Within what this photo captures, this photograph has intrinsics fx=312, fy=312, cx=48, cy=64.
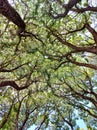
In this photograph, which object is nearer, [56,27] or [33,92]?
[56,27]

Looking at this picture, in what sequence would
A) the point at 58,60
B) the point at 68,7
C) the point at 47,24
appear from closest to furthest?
the point at 68,7
the point at 47,24
the point at 58,60

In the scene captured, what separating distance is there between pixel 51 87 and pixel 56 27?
5414 millimetres

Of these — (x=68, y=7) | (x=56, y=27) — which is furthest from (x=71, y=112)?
(x=68, y=7)

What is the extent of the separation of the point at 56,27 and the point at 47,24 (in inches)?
39.9

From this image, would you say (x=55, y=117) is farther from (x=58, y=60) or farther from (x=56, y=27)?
(x=56, y=27)

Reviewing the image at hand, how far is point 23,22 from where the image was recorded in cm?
1286

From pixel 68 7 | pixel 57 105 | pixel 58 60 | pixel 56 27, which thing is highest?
pixel 68 7

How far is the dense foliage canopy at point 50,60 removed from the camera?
1210 cm

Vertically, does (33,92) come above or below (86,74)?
below

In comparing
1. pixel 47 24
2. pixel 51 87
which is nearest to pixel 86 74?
pixel 51 87

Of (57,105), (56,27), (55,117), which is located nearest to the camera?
(56,27)

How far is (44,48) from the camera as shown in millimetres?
13633

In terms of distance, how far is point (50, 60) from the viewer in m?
14.1

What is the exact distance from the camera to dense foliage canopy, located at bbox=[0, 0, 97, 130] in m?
12.1
